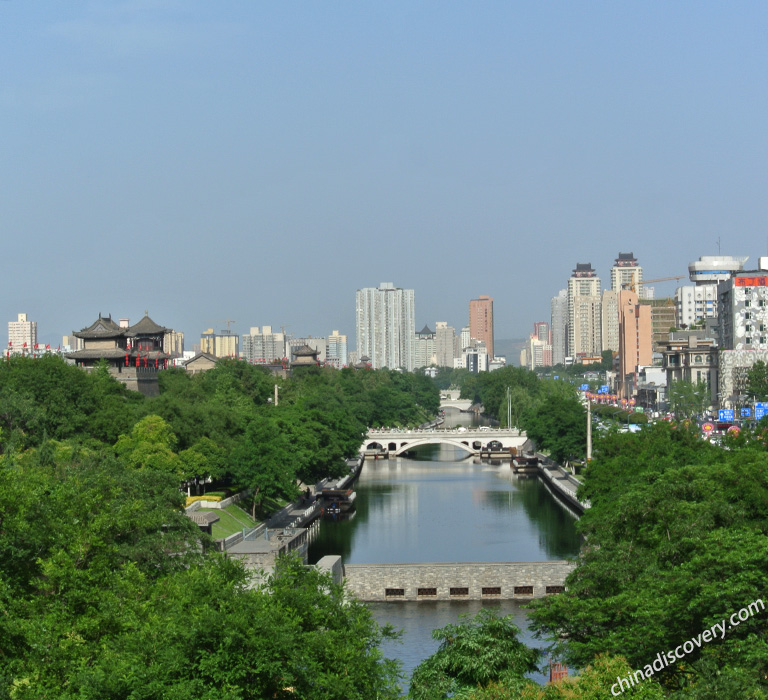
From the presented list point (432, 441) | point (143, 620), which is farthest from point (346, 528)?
point (432, 441)

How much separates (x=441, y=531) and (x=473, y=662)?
33.3 meters

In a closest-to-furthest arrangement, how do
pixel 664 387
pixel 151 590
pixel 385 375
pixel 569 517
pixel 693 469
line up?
pixel 151 590 < pixel 693 469 < pixel 569 517 < pixel 664 387 < pixel 385 375

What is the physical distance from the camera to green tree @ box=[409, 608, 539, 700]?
20391mm

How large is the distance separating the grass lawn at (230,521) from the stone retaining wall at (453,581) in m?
7.15

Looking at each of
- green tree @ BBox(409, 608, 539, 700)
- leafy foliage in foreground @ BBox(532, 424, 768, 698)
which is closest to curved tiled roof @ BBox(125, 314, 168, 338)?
leafy foliage in foreground @ BBox(532, 424, 768, 698)

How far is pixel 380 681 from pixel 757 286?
280 ft

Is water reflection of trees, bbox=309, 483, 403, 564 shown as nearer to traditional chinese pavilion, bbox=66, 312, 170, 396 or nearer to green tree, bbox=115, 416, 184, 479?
green tree, bbox=115, 416, 184, 479

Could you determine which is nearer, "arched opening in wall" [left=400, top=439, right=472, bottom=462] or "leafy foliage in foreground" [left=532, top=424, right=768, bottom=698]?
"leafy foliage in foreground" [left=532, top=424, right=768, bottom=698]

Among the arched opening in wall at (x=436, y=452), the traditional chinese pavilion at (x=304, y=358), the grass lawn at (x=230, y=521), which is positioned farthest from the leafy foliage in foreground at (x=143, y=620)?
the traditional chinese pavilion at (x=304, y=358)

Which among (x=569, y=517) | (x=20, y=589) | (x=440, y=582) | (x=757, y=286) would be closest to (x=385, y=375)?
(x=757, y=286)

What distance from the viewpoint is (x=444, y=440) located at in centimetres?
9412

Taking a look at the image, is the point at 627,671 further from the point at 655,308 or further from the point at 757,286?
the point at 655,308

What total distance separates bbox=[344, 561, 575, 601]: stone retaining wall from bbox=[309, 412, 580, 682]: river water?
48 centimetres

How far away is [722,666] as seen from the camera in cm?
1923
